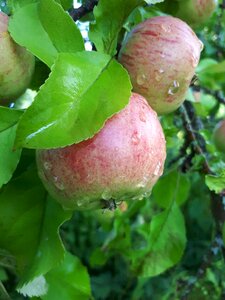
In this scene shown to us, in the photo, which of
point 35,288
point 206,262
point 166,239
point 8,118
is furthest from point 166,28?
point 206,262

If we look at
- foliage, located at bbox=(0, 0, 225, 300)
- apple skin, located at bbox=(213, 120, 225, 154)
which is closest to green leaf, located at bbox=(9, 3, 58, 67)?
foliage, located at bbox=(0, 0, 225, 300)

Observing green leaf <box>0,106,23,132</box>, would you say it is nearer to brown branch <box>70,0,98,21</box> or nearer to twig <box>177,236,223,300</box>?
brown branch <box>70,0,98,21</box>

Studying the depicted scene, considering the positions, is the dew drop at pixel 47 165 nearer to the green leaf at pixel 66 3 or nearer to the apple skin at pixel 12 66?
the apple skin at pixel 12 66

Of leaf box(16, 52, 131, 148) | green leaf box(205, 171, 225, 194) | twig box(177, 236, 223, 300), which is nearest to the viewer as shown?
leaf box(16, 52, 131, 148)

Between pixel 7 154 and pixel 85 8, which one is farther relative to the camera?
pixel 85 8

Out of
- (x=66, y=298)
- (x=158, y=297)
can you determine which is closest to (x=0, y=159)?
(x=66, y=298)

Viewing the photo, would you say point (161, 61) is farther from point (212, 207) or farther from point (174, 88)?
point (212, 207)

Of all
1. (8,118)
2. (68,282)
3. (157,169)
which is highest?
(8,118)
